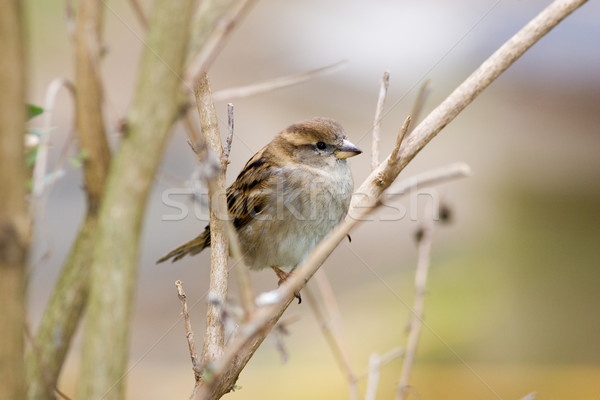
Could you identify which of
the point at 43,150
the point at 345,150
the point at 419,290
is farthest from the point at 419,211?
the point at 43,150

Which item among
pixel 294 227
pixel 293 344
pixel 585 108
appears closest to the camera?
pixel 294 227

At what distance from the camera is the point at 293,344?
4.95 metres

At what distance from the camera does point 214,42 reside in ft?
2.82

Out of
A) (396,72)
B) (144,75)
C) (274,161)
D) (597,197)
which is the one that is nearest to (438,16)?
(396,72)

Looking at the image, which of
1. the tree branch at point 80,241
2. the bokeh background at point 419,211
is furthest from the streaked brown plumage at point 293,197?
the tree branch at point 80,241

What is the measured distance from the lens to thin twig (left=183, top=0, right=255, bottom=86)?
850mm

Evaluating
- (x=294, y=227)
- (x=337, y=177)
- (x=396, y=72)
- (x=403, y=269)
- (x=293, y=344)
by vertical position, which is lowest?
(x=293, y=344)

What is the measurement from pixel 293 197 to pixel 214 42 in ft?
6.97

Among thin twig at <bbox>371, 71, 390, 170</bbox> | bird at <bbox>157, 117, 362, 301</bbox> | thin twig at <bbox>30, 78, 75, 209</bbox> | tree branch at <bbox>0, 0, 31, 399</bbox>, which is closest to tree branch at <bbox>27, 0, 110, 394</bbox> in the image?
thin twig at <bbox>30, 78, 75, 209</bbox>

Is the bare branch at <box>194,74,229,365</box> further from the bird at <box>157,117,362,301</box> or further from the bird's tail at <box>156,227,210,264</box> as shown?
the bird's tail at <box>156,227,210,264</box>

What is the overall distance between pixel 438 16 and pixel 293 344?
502 centimetres

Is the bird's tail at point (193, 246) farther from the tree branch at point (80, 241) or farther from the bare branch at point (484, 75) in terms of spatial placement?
the tree branch at point (80, 241)

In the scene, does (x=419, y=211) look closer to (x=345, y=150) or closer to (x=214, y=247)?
(x=345, y=150)

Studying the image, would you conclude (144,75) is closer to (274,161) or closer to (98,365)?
(98,365)
